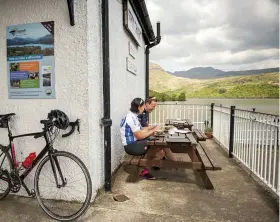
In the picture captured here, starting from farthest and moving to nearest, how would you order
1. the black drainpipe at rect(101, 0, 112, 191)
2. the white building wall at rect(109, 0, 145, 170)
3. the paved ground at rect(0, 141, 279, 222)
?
the white building wall at rect(109, 0, 145, 170)
the black drainpipe at rect(101, 0, 112, 191)
the paved ground at rect(0, 141, 279, 222)

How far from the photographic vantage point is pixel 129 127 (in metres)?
3.57

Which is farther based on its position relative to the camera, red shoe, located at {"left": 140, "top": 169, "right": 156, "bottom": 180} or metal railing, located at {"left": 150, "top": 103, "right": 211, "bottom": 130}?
metal railing, located at {"left": 150, "top": 103, "right": 211, "bottom": 130}

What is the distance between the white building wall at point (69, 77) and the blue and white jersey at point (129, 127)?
1.88ft

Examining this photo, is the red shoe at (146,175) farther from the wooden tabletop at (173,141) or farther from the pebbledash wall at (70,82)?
the pebbledash wall at (70,82)

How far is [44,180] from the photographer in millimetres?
3111

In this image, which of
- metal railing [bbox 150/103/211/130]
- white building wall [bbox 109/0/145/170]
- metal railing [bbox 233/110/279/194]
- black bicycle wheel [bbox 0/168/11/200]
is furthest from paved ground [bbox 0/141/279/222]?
metal railing [bbox 150/103/211/130]

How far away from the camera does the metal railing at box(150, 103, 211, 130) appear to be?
28.4ft

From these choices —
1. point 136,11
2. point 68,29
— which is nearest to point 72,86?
point 68,29

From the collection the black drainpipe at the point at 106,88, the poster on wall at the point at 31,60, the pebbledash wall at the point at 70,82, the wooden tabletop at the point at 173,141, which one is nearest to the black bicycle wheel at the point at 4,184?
the pebbledash wall at the point at 70,82

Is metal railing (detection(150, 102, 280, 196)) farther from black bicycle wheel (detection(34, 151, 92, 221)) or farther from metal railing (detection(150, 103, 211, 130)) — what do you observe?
black bicycle wheel (detection(34, 151, 92, 221))

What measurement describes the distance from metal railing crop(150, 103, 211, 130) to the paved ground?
4.91 metres

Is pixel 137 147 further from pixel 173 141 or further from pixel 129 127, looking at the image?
pixel 173 141

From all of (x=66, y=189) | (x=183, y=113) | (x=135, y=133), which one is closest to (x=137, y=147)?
(x=135, y=133)

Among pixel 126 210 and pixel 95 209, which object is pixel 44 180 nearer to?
pixel 95 209
